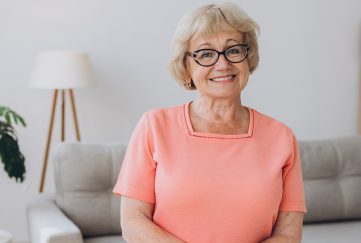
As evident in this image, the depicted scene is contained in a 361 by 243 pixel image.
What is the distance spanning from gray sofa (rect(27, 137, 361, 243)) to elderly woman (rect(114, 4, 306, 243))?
3.43 feet

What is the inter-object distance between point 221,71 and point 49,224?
1.34m

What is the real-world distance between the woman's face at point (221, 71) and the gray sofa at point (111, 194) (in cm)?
116

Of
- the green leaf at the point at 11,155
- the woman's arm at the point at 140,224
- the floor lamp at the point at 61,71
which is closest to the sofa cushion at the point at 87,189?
the green leaf at the point at 11,155

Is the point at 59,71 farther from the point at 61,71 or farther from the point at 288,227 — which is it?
the point at 288,227

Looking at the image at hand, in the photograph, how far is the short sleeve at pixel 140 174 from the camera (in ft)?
5.14

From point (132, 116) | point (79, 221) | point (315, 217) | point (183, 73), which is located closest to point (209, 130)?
point (183, 73)

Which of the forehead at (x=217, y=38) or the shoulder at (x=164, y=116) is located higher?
the forehead at (x=217, y=38)

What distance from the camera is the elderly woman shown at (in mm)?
1520

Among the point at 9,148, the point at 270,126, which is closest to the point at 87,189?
the point at 9,148

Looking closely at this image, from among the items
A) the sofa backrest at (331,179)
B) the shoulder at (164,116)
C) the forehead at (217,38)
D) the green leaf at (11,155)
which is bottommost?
the sofa backrest at (331,179)

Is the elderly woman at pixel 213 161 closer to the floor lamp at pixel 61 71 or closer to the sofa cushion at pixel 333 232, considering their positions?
the sofa cushion at pixel 333 232

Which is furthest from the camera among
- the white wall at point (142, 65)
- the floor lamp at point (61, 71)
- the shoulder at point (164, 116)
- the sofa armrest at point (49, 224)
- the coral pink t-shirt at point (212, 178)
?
the white wall at point (142, 65)

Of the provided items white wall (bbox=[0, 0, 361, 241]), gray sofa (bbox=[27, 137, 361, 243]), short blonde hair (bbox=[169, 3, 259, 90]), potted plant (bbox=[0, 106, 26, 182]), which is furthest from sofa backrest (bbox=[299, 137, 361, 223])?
short blonde hair (bbox=[169, 3, 259, 90])

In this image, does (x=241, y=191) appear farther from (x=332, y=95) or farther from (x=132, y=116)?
(x=332, y=95)
